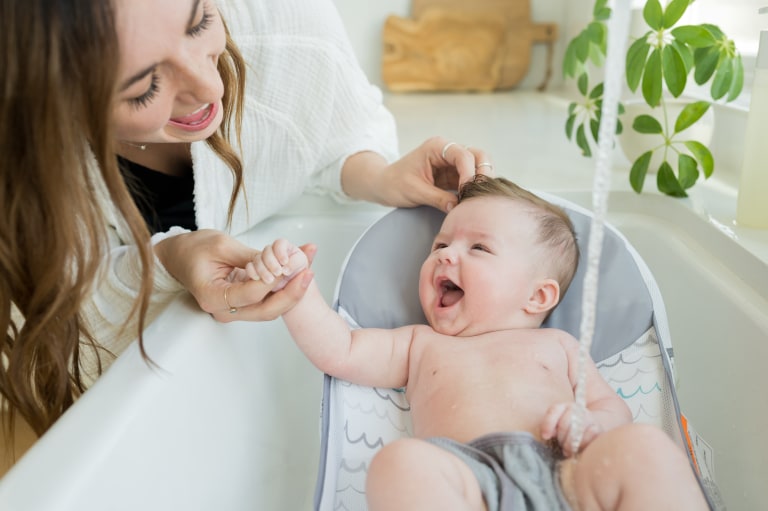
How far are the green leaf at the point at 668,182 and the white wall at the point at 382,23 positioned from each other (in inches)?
49.0

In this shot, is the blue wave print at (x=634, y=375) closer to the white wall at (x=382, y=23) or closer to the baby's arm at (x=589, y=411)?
the baby's arm at (x=589, y=411)

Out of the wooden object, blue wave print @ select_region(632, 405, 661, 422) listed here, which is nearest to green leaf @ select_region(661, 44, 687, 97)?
blue wave print @ select_region(632, 405, 661, 422)

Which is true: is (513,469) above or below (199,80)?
below

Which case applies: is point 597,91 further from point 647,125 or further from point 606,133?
point 606,133

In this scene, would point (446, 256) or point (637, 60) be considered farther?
point (637, 60)

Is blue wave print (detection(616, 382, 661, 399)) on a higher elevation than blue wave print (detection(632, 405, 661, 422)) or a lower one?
higher

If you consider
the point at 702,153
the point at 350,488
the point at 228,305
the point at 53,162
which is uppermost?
the point at 53,162

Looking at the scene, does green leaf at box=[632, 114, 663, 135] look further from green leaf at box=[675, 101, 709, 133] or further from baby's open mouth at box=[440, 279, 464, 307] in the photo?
baby's open mouth at box=[440, 279, 464, 307]

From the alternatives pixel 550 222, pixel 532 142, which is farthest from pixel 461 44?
pixel 550 222

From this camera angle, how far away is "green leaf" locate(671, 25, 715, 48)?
119 cm

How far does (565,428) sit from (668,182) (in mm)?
674

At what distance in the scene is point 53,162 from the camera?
2.13ft

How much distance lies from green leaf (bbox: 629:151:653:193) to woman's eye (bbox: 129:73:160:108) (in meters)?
0.88

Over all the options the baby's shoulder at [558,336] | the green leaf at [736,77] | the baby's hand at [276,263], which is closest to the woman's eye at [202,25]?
the baby's hand at [276,263]
